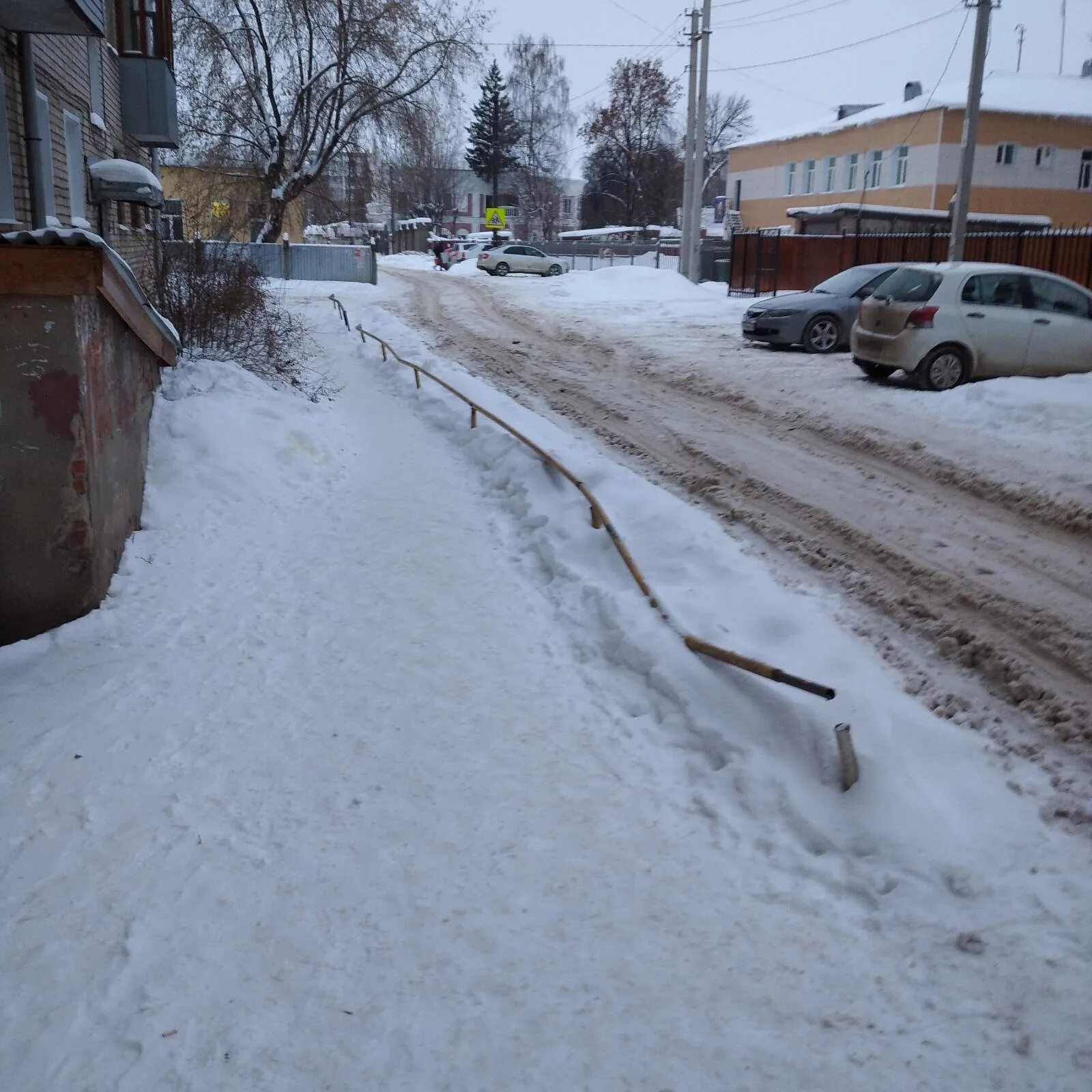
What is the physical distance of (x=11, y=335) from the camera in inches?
219

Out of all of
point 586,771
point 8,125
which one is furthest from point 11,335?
point 8,125

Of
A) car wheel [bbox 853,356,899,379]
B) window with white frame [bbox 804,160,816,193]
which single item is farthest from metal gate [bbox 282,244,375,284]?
car wheel [bbox 853,356,899,379]

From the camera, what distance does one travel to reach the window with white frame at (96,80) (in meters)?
16.0

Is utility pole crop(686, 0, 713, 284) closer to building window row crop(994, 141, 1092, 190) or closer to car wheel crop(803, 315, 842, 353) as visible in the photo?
car wheel crop(803, 315, 842, 353)

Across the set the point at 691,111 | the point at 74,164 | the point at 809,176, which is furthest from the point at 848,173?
the point at 74,164

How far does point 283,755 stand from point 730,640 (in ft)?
7.59

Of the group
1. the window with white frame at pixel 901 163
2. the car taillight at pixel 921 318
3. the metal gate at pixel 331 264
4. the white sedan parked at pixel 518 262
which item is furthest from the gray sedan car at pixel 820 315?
the window with white frame at pixel 901 163

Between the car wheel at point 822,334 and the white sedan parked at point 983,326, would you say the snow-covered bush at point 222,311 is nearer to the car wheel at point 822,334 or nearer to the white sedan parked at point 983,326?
the white sedan parked at point 983,326

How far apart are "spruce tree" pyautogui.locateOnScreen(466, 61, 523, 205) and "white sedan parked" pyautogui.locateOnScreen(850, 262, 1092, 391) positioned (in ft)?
227

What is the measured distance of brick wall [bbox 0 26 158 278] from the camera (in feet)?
39.5

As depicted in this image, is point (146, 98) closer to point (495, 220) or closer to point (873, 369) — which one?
point (873, 369)

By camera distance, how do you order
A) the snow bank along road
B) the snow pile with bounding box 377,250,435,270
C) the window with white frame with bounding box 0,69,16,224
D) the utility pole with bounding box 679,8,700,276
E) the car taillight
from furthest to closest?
the snow pile with bounding box 377,250,435,270
the utility pole with bounding box 679,8,700,276
the car taillight
the window with white frame with bounding box 0,69,16,224
the snow bank along road

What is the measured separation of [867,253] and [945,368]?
1794 centimetres

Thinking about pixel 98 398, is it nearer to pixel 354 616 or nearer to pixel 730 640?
pixel 354 616
